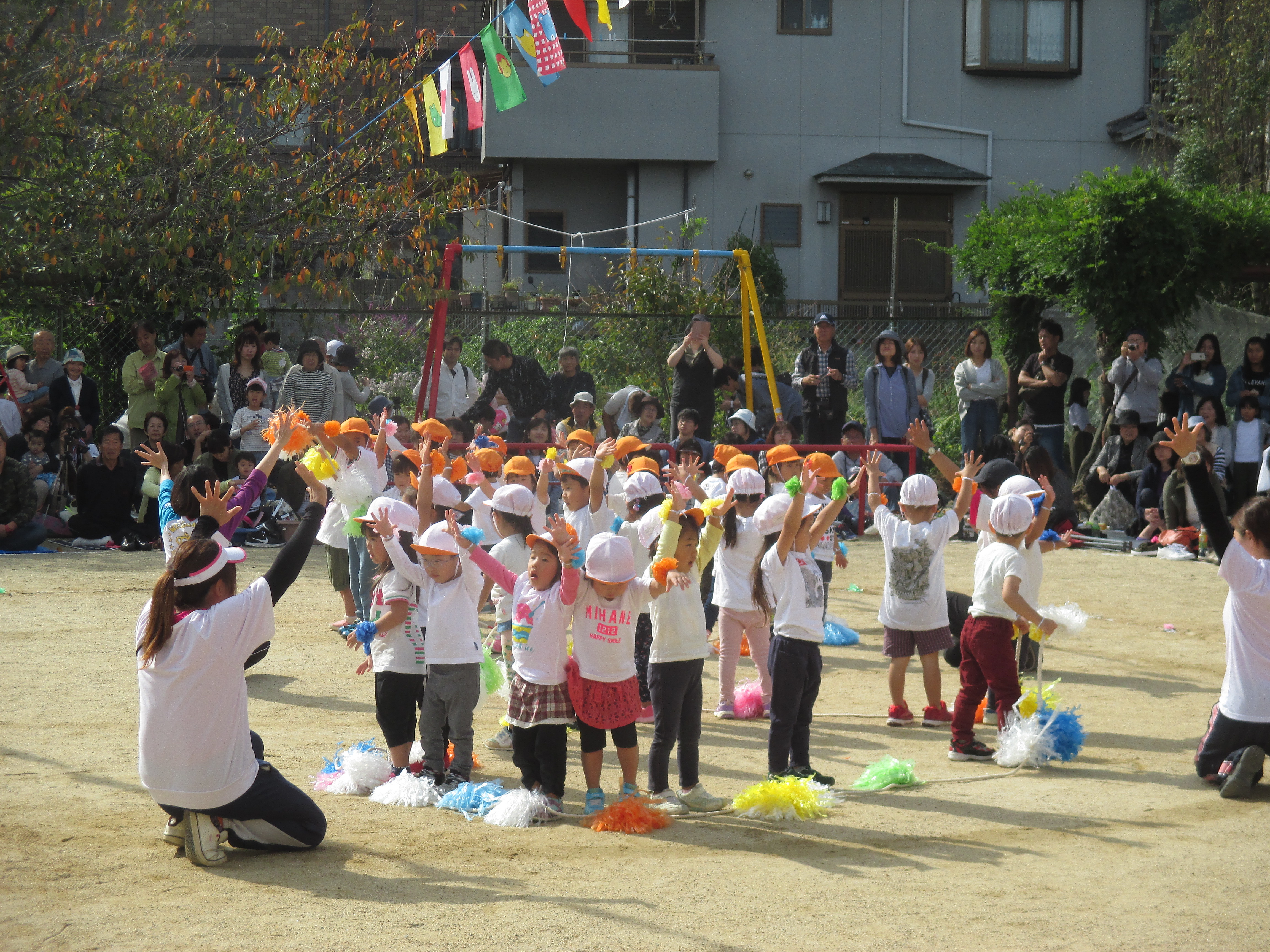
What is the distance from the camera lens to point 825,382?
1441 centimetres

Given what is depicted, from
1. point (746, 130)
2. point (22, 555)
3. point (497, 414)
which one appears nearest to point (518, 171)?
point (746, 130)

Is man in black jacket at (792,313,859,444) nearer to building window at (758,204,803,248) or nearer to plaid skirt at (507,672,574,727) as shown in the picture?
plaid skirt at (507,672,574,727)

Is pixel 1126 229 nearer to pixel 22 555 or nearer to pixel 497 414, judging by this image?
pixel 497 414

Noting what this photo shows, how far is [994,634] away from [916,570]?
0.64m

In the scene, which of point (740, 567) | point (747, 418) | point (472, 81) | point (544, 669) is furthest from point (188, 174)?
point (544, 669)

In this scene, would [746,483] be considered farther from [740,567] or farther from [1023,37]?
[1023,37]

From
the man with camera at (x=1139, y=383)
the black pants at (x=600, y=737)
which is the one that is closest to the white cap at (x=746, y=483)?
the black pants at (x=600, y=737)

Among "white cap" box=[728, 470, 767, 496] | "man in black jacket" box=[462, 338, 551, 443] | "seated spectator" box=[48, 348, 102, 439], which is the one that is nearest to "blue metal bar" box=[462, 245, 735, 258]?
"man in black jacket" box=[462, 338, 551, 443]

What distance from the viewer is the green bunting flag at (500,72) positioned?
12.3m

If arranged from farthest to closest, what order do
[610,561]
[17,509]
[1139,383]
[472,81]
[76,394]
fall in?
[1139,383] < [76,394] < [17,509] < [472,81] < [610,561]

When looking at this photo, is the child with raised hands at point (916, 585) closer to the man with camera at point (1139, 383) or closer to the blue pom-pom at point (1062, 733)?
the blue pom-pom at point (1062, 733)

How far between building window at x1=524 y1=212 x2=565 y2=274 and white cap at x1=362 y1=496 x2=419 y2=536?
17403 mm

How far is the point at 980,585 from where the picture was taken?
699 cm

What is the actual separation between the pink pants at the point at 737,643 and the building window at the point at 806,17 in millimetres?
18085
